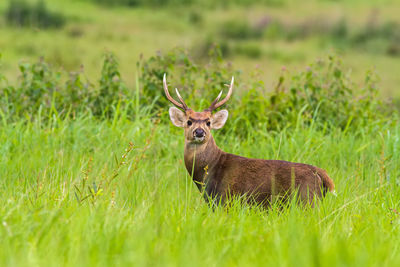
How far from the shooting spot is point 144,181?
16.3ft

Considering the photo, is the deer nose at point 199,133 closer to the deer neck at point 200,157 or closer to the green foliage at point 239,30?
the deer neck at point 200,157

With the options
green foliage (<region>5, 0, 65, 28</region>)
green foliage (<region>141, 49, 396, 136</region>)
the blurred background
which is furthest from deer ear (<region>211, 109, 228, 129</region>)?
green foliage (<region>5, 0, 65, 28</region>)

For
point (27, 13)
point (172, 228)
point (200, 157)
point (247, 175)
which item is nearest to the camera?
point (172, 228)

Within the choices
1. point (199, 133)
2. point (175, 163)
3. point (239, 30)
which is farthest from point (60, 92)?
point (239, 30)

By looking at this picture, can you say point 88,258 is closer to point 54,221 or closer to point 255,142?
point 54,221

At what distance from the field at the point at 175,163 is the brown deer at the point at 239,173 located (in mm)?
152

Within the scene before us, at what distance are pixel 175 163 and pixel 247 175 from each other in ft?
4.57

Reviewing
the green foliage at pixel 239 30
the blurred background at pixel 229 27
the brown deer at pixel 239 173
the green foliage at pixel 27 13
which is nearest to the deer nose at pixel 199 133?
the brown deer at pixel 239 173

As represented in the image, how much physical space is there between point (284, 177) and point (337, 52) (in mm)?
3579

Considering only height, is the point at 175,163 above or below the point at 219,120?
below

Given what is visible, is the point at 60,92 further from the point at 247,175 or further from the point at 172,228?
the point at 172,228

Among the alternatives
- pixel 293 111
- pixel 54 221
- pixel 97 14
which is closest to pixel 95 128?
pixel 293 111

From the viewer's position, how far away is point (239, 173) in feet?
15.5

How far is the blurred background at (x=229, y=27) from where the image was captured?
98.6 ft
